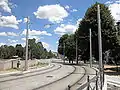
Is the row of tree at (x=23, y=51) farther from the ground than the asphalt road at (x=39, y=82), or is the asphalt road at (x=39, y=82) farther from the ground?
the row of tree at (x=23, y=51)

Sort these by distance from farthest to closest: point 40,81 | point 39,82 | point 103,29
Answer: point 103,29 → point 40,81 → point 39,82

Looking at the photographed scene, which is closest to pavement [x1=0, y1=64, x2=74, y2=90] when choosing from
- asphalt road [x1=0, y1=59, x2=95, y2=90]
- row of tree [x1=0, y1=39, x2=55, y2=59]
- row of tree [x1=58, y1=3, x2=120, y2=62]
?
asphalt road [x1=0, y1=59, x2=95, y2=90]

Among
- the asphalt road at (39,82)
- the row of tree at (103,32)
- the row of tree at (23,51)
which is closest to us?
the asphalt road at (39,82)

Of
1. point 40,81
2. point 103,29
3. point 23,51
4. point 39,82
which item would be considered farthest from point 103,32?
point 23,51

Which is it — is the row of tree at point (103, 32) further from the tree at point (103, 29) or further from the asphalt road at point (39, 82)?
the asphalt road at point (39, 82)

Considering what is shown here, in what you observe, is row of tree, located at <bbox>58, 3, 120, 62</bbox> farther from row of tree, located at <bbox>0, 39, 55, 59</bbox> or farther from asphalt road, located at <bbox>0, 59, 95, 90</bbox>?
row of tree, located at <bbox>0, 39, 55, 59</bbox>

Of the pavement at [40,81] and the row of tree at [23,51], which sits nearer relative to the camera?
the pavement at [40,81]

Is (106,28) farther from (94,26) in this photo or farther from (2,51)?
(2,51)

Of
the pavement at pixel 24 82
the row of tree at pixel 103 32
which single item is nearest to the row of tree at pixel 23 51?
the row of tree at pixel 103 32

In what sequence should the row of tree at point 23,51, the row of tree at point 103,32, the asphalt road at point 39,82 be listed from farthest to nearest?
1. the row of tree at point 23,51
2. the row of tree at point 103,32
3. the asphalt road at point 39,82

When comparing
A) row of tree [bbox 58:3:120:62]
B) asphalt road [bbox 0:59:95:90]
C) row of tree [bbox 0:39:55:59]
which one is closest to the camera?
asphalt road [bbox 0:59:95:90]

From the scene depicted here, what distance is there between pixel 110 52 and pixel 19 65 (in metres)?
18.6

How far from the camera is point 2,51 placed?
6053 inches

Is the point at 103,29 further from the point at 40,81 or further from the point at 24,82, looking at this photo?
the point at 24,82
